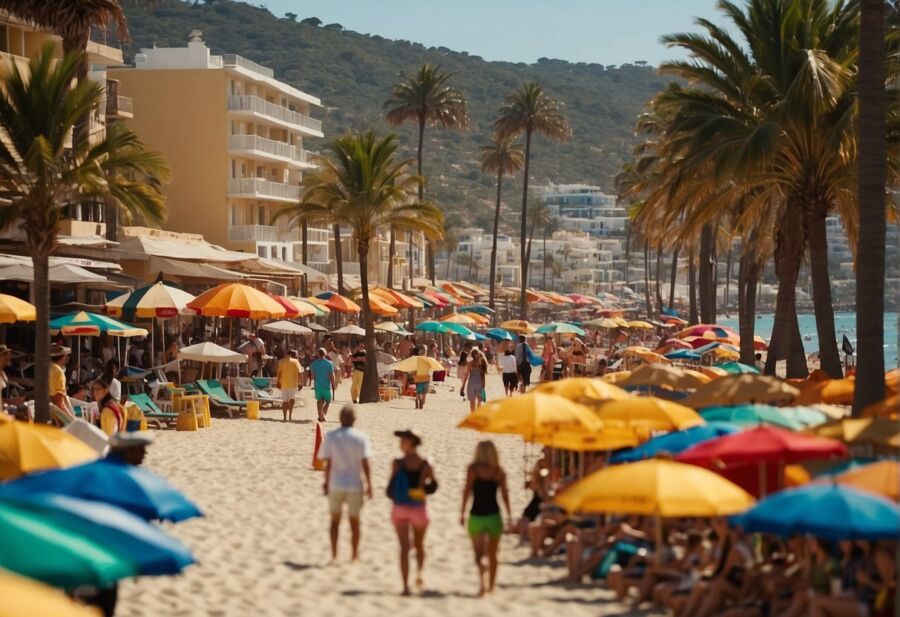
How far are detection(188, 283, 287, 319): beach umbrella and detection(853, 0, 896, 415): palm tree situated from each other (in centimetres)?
1357

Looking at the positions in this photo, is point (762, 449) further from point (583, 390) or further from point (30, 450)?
point (30, 450)

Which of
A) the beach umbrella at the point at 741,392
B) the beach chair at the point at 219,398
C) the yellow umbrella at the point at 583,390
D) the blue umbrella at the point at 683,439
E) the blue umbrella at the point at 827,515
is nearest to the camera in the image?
the blue umbrella at the point at 827,515

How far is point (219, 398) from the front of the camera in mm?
24672

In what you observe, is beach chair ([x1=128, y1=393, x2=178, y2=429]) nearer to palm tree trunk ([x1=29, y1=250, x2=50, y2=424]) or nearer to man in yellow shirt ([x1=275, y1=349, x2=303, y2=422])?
man in yellow shirt ([x1=275, y1=349, x2=303, y2=422])

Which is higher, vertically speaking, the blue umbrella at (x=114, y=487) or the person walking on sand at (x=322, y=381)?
the blue umbrella at (x=114, y=487)

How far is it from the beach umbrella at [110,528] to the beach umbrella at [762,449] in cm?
464

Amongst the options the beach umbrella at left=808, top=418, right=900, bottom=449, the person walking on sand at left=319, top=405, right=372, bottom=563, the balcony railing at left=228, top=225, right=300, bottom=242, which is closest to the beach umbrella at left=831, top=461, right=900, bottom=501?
the beach umbrella at left=808, top=418, right=900, bottom=449

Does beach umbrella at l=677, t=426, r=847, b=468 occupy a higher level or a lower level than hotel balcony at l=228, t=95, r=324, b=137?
lower

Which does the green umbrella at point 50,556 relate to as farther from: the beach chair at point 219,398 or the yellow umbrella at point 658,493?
the beach chair at point 219,398

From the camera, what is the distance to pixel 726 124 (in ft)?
74.4

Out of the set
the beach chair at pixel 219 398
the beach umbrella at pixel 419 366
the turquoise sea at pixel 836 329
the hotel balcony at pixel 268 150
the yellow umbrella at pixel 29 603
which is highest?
the hotel balcony at pixel 268 150

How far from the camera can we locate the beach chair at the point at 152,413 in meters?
22.2

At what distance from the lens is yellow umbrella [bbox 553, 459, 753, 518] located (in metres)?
9.25

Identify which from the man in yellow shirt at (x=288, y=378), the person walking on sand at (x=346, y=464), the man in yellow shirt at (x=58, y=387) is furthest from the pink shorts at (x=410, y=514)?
the man in yellow shirt at (x=288, y=378)
